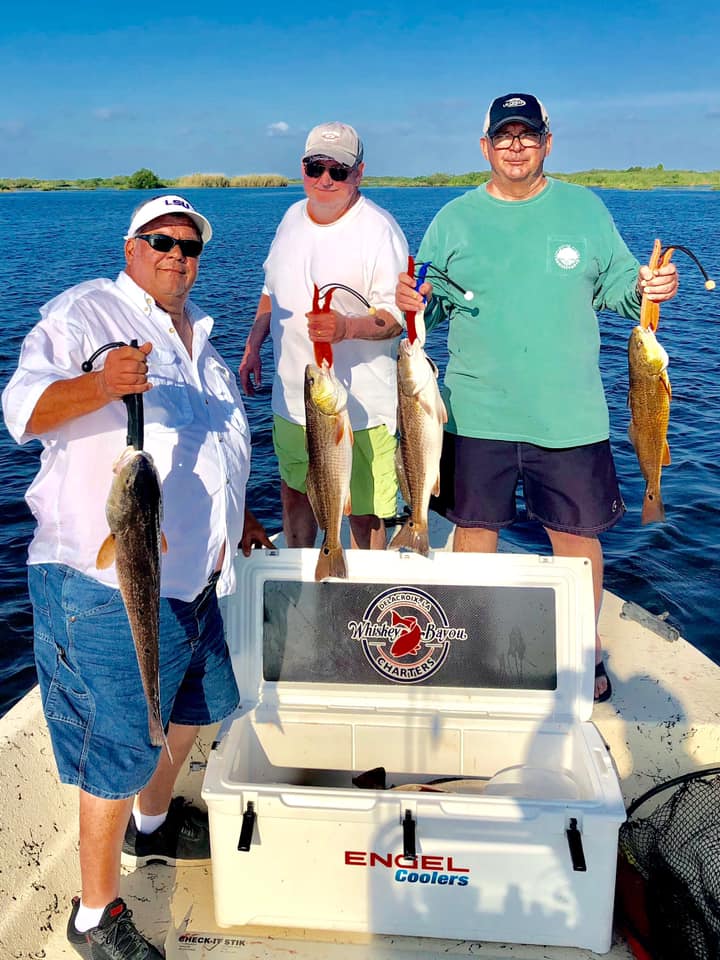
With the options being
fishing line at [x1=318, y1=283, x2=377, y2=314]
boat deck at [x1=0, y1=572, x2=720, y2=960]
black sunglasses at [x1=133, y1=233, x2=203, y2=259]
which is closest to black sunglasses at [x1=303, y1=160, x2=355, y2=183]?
fishing line at [x1=318, y1=283, x2=377, y2=314]

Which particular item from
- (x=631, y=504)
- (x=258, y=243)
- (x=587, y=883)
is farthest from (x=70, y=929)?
(x=258, y=243)

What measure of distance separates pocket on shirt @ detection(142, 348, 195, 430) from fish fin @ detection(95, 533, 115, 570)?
530 millimetres

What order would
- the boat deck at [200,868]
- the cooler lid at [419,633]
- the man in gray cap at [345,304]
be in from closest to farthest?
the boat deck at [200,868]
the cooler lid at [419,633]
the man in gray cap at [345,304]

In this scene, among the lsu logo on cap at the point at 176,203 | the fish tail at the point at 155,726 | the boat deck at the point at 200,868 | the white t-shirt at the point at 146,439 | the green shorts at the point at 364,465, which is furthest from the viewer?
the green shorts at the point at 364,465

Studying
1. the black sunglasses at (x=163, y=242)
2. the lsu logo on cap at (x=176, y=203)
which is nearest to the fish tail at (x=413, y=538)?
the black sunglasses at (x=163, y=242)

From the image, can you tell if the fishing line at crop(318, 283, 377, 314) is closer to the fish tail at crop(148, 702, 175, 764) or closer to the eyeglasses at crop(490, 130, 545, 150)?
the eyeglasses at crop(490, 130, 545, 150)

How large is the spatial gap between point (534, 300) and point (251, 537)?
177 cm

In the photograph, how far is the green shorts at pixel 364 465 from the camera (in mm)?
4512

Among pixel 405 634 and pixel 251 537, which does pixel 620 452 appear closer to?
pixel 405 634

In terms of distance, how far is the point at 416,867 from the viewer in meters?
2.96

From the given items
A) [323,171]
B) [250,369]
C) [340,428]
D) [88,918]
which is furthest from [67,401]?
[250,369]

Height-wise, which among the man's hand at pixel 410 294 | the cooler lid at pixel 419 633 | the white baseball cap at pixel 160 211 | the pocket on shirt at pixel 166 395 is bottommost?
the cooler lid at pixel 419 633

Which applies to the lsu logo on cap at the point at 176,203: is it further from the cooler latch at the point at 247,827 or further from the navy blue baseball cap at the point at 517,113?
the cooler latch at the point at 247,827

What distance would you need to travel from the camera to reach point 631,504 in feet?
34.2
